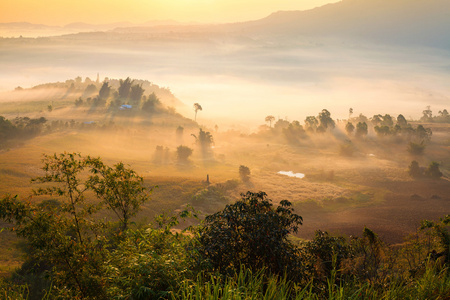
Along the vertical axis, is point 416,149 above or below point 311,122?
below

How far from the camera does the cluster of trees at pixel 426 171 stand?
356 ft

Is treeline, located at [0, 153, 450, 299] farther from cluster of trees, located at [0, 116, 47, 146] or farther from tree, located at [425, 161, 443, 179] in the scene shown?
cluster of trees, located at [0, 116, 47, 146]

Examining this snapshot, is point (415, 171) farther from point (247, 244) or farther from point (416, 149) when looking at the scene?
point (247, 244)

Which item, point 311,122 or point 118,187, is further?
point 311,122

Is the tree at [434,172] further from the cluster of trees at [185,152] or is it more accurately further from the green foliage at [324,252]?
the green foliage at [324,252]

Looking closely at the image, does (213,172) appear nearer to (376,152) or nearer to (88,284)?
(376,152)

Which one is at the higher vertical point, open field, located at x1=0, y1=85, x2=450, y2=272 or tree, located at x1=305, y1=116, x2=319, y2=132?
tree, located at x1=305, y1=116, x2=319, y2=132

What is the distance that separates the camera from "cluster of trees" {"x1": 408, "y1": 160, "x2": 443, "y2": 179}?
4267 inches

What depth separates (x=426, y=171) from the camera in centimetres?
11006

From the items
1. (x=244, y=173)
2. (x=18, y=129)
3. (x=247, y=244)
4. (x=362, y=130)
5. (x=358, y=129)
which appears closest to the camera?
(x=247, y=244)

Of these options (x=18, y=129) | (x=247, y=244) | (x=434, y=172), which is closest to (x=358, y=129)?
(x=434, y=172)

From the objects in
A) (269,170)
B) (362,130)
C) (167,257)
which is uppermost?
(362,130)

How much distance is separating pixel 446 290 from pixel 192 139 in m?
158

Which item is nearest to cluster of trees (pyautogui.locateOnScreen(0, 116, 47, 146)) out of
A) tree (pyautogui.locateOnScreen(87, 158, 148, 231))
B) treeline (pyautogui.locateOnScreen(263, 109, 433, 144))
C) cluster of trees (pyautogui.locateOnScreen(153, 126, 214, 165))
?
cluster of trees (pyautogui.locateOnScreen(153, 126, 214, 165))
